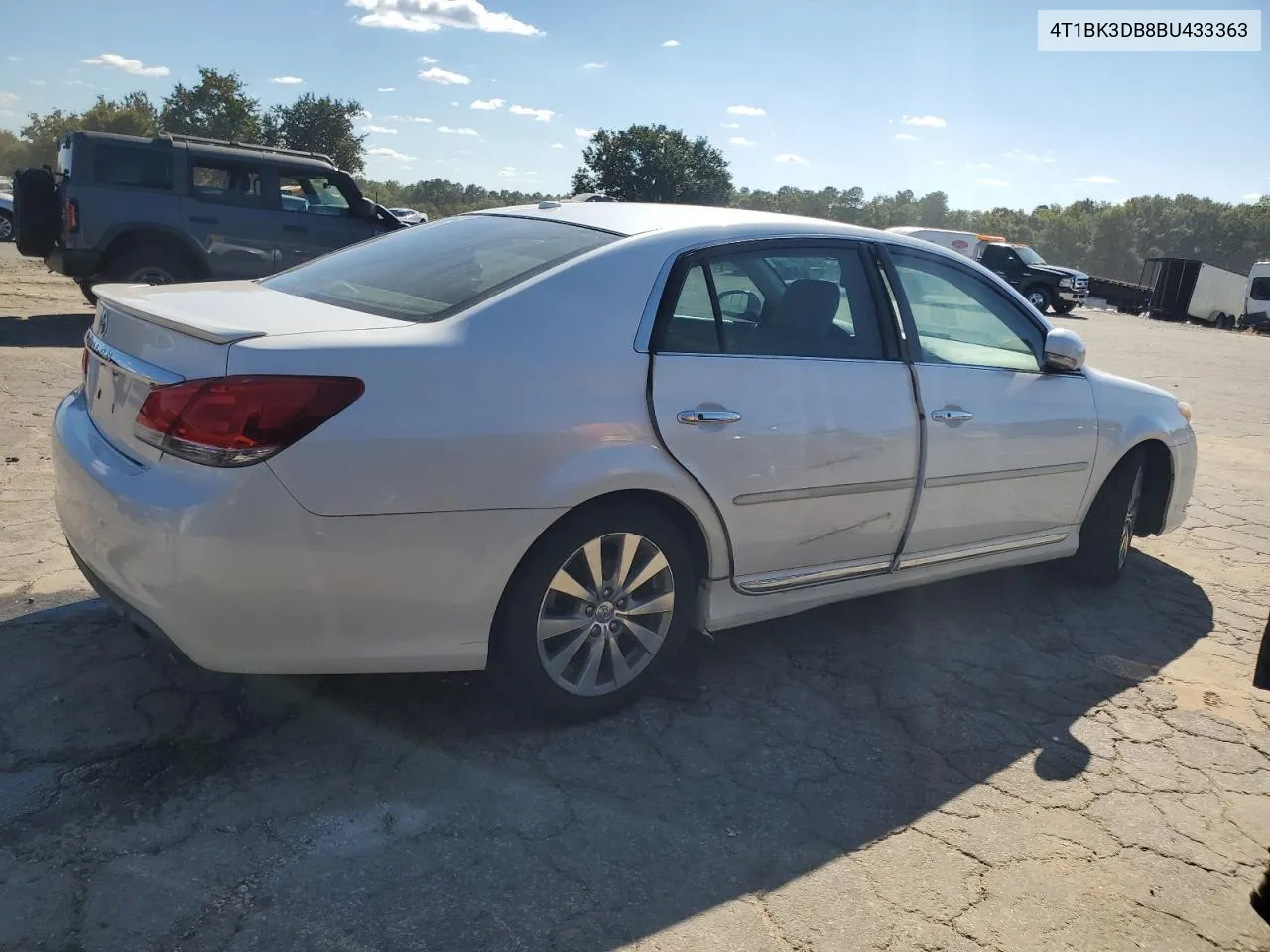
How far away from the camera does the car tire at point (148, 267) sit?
34.0 feet

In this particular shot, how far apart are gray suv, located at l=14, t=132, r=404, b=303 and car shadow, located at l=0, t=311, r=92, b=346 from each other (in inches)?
21.1

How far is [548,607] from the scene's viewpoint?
3072 millimetres

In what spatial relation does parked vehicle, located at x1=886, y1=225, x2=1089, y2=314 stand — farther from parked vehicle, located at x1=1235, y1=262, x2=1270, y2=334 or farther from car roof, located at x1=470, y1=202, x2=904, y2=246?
car roof, located at x1=470, y1=202, x2=904, y2=246

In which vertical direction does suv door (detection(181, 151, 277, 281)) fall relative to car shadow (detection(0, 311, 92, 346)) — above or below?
above

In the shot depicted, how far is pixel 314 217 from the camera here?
11.3 m

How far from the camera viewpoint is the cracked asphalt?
238 cm

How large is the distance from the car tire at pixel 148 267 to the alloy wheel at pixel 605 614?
875 centimetres

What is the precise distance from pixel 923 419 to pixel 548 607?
1.62 m

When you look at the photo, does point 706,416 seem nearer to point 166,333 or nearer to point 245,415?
point 245,415

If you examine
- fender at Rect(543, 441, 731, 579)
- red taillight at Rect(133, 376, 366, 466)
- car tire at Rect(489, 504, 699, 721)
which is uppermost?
red taillight at Rect(133, 376, 366, 466)

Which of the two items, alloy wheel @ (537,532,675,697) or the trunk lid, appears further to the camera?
alloy wheel @ (537,532,675,697)

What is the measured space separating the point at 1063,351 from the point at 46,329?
10298mm

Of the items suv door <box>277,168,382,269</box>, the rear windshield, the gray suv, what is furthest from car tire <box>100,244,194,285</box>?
the rear windshield

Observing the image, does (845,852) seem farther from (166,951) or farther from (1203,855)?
(166,951)
